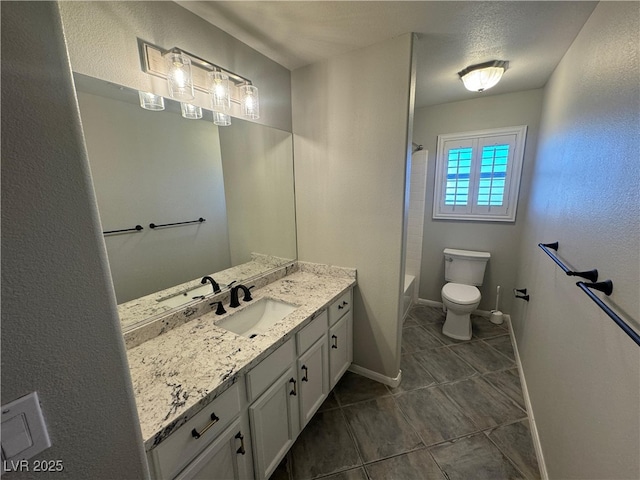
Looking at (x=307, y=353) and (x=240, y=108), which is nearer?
(x=307, y=353)

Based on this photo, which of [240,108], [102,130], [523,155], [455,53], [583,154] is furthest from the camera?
[523,155]

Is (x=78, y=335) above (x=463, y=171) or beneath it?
beneath

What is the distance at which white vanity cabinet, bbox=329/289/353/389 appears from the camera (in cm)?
184

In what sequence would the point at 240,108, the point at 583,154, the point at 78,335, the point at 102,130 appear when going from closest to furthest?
1. the point at 78,335
2. the point at 102,130
3. the point at 583,154
4. the point at 240,108

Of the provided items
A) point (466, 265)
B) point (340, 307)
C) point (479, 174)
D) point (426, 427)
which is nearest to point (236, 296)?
point (340, 307)

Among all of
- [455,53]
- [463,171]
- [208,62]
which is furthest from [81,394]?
[463,171]

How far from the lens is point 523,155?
8.59 ft

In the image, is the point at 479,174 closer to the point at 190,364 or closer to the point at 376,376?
the point at 376,376

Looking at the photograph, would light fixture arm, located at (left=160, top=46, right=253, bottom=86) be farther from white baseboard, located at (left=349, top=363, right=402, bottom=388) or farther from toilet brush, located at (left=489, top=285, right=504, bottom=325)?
toilet brush, located at (left=489, top=285, right=504, bottom=325)

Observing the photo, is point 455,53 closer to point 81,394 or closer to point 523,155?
point 523,155

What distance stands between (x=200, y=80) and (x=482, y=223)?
119 inches

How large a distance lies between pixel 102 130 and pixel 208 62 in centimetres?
68

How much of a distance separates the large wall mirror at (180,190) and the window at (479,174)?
6.32ft

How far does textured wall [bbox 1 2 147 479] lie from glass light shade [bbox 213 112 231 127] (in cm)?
116
